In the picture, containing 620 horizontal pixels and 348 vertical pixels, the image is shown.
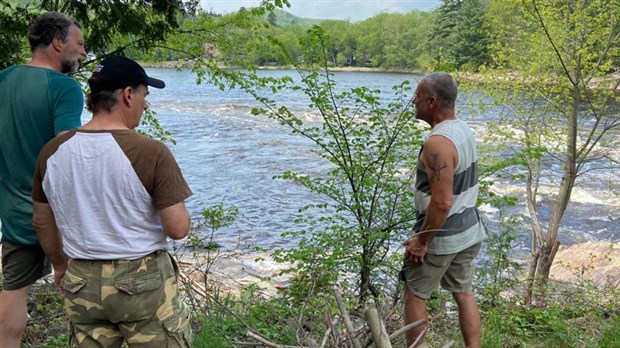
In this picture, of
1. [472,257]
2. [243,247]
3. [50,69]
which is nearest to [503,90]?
[243,247]

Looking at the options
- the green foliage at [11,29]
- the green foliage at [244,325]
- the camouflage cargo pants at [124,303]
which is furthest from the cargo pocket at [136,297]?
the green foliage at [11,29]

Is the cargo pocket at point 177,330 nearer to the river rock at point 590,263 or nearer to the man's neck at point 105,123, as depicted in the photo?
the man's neck at point 105,123

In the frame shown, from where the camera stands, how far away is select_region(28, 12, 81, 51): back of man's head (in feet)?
8.22

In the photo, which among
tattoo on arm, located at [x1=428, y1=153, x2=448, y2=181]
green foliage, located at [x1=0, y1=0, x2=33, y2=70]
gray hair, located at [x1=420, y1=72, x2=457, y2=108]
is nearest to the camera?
tattoo on arm, located at [x1=428, y1=153, x2=448, y2=181]

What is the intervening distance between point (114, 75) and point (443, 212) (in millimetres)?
1850

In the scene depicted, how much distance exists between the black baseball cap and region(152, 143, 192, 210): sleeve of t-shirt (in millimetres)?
278

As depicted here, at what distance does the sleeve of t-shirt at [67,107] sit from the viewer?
2.38 m

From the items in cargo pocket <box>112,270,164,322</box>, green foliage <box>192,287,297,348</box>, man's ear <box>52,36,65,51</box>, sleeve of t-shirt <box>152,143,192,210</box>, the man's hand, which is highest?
man's ear <box>52,36,65,51</box>

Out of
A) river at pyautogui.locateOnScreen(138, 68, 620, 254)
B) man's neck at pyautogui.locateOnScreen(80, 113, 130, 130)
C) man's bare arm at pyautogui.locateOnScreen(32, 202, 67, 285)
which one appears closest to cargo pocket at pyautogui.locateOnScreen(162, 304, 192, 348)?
man's bare arm at pyautogui.locateOnScreen(32, 202, 67, 285)

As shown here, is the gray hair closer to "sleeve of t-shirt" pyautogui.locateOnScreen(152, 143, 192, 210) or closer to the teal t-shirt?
"sleeve of t-shirt" pyautogui.locateOnScreen(152, 143, 192, 210)

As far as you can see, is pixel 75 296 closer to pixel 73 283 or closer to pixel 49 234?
pixel 73 283

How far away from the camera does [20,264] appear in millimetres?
2510

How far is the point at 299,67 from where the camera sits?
18.5 ft

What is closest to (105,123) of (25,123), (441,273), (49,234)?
(49,234)
